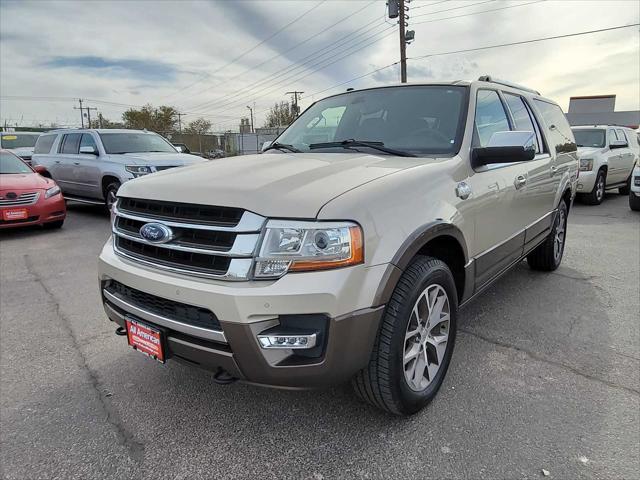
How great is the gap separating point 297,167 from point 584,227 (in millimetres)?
7203

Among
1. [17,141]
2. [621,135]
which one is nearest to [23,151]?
[17,141]

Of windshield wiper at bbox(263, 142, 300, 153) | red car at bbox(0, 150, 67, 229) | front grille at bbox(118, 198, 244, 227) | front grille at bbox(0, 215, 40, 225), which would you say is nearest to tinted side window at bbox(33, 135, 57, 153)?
Answer: red car at bbox(0, 150, 67, 229)

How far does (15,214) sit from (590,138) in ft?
41.1

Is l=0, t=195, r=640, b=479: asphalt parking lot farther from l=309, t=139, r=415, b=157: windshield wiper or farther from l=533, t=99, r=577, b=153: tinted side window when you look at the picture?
l=533, t=99, r=577, b=153: tinted side window

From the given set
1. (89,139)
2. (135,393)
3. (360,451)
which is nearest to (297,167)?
(360,451)

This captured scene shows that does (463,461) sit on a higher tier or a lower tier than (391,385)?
lower

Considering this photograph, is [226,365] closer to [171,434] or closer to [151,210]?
[171,434]

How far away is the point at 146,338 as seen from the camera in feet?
7.37

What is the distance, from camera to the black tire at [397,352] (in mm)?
2088

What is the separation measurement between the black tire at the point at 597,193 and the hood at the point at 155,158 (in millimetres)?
8824

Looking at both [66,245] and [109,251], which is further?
[66,245]

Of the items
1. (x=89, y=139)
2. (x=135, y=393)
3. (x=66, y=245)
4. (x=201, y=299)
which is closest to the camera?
(x=201, y=299)

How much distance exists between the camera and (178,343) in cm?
209

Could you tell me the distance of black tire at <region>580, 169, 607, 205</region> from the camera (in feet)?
34.4
